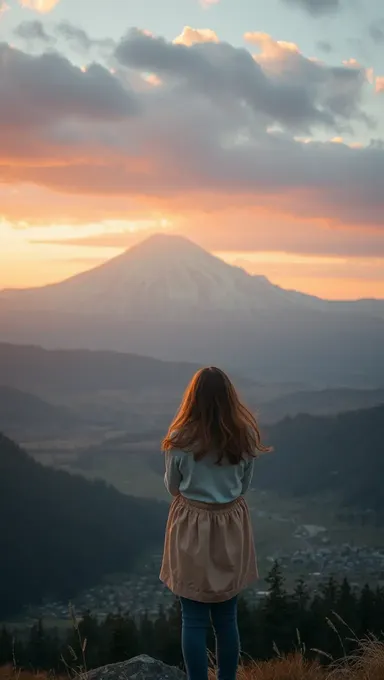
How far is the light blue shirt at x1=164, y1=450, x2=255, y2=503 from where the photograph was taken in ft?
13.3

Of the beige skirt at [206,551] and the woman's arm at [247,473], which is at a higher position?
the woman's arm at [247,473]

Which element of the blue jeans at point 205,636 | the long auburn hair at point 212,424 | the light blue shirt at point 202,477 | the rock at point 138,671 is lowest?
the rock at point 138,671

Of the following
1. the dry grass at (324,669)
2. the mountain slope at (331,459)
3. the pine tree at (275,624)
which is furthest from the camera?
the mountain slope at (331,459)

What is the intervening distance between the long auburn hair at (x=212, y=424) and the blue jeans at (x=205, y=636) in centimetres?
86

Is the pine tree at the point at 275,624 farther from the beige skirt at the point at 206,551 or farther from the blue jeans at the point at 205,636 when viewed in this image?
the beige skirt at the point at 206,551

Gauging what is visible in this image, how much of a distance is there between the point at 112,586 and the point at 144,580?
454 centimetres

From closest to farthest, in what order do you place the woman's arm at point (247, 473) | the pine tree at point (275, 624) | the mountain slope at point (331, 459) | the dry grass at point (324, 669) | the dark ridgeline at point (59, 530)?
the woman's arm at point (247, 473), the dry grass at point (324, 669), the pine tree at point (275, 624), the dark ridgeline at point (59, 530), the mountain slope at point (331, 459)

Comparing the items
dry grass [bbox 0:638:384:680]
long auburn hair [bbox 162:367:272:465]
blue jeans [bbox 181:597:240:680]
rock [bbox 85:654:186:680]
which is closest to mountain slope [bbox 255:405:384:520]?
dry grass [bbox 0:638:384:680]

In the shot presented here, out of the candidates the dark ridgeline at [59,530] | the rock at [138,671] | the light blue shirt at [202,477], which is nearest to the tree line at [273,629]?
the rock at [138,671]

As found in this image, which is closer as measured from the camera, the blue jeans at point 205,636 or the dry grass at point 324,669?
the blue jeans at point 205,636

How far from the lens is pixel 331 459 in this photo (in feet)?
518

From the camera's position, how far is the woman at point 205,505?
4016 millimetres

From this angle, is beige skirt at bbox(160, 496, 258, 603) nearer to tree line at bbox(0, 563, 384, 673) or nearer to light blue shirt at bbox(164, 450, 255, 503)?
light blue shirt at bbox(164, 450, 255, 503)

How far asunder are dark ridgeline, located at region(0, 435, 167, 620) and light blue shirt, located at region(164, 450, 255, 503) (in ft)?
312
